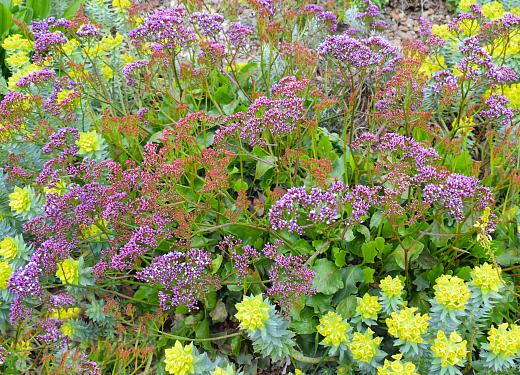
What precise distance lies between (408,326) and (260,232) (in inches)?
37.9

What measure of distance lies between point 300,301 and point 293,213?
1.71 ft

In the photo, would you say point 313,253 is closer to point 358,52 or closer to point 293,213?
point 293,213

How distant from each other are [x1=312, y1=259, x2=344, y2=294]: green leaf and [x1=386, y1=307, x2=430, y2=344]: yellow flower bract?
0.50 meters

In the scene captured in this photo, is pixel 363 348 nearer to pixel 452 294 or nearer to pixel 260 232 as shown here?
pixel 452 294

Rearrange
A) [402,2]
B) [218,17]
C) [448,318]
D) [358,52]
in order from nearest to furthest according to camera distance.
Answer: [448,318] → [358,52] → [218,17] → [402,2]

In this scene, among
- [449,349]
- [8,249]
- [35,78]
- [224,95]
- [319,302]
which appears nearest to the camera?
[449,349]

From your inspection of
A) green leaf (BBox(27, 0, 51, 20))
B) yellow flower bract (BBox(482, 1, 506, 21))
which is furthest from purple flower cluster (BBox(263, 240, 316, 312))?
green leaf (BBox(27, 0, 51, 20))

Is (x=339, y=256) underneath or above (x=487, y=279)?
underneath

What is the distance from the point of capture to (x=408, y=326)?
2.13m

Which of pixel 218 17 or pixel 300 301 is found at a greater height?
pixel 218 17

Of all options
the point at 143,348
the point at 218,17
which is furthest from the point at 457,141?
the point at 143,348

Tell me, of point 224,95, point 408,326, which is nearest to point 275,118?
Answer: point 408,326

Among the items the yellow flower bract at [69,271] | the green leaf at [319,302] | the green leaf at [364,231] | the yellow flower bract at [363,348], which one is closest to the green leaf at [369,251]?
the green leaf at [364,231]

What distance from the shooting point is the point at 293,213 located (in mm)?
2275
